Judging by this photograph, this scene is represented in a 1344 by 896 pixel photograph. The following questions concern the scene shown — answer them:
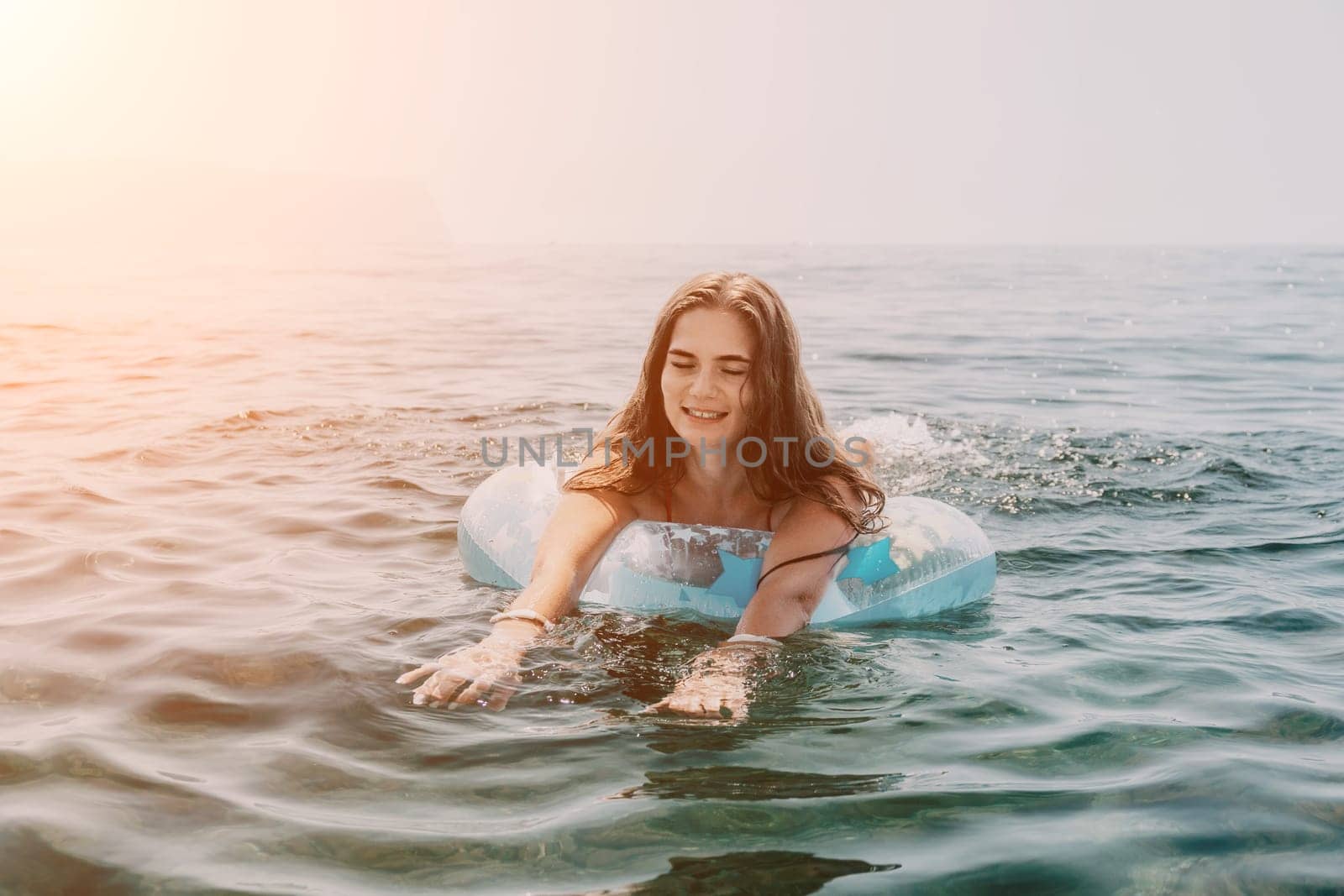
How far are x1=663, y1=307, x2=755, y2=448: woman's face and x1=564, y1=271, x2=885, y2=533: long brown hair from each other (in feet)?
0.11

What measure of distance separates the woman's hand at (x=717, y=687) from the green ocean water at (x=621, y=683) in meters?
0.07

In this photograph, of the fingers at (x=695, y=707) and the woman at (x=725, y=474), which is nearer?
the fingers at (x=695, y=707)

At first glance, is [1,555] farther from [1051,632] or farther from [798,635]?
[1051,632]

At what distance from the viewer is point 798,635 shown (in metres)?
4.21

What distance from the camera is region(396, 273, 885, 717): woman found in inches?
163

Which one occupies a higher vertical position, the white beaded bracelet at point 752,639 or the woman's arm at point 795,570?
the woman's arm at point 795,570

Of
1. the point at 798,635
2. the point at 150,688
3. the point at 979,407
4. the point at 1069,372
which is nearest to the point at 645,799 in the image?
the point at 798,635

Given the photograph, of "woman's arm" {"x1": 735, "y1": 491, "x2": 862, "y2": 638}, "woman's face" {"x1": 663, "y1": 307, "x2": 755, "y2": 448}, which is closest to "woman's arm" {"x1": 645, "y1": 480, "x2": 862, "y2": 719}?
"woman's arm" {"x1": 735, "y1": 491, "x2": 862, "y2": 638}

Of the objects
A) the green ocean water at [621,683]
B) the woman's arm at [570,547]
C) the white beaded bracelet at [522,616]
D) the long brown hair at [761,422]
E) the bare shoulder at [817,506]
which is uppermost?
the long brown hair at [761,422]

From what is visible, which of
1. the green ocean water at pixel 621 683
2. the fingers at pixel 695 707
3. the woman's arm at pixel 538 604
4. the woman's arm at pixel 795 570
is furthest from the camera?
the woman's arm at pixel 795 570

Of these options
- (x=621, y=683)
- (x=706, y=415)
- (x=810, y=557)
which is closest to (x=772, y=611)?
(x=810, y=557)

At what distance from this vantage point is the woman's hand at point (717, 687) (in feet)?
11.4

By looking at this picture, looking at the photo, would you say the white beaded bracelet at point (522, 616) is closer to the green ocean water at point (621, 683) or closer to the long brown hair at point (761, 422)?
the green ocean water at point (621, 683)

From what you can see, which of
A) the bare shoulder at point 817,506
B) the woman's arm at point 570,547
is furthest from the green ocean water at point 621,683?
the bare shoulder at point 817,506
